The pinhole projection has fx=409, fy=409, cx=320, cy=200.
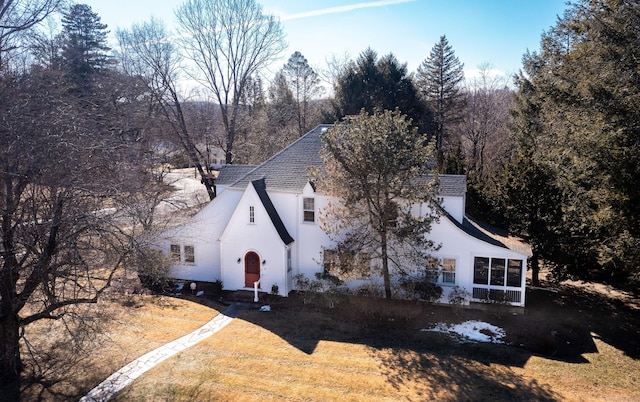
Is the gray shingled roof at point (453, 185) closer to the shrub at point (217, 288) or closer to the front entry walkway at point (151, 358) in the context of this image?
the front entry walkway at point (151, 358)

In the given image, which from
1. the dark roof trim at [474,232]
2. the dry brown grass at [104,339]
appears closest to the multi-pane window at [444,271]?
the dark roof trim at [474,232]

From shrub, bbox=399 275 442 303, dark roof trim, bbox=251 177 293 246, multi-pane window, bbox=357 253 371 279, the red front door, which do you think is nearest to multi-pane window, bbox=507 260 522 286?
shrub, bbox=399 275 442 303

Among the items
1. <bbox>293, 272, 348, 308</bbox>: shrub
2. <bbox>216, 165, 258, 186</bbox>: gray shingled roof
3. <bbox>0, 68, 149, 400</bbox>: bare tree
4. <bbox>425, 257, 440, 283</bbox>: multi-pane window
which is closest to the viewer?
<bbox>0, 68, 149, 400</bbox>: bare tree

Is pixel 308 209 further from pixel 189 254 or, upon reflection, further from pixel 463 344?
pixel 463 344

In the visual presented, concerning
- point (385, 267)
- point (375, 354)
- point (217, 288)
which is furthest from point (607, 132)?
point (217, 288)

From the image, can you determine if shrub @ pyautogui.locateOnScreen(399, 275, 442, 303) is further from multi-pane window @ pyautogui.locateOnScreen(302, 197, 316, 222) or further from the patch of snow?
multi-pane window @ pyautogui.locateOnScreen(302, 197, 316, 222)

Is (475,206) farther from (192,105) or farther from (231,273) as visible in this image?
(192,105)

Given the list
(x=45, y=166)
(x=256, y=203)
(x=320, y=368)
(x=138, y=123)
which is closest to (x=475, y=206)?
(x=256, y=203)
